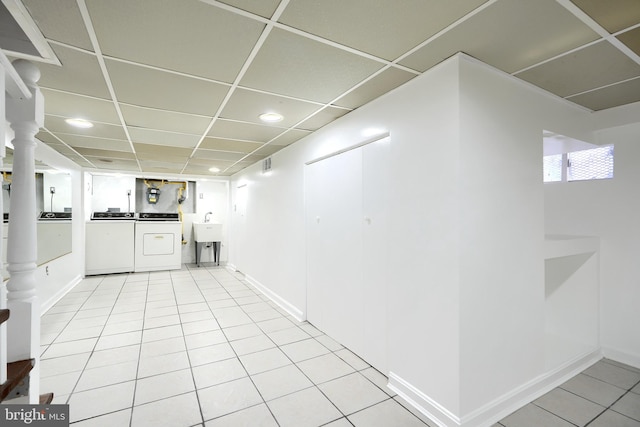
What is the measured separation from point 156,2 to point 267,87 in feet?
3.26

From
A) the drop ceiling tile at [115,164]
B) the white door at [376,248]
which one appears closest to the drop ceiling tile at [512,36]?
the white door at [376,248]

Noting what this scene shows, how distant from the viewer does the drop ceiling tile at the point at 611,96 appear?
2.25 m

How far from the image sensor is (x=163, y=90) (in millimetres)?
2361

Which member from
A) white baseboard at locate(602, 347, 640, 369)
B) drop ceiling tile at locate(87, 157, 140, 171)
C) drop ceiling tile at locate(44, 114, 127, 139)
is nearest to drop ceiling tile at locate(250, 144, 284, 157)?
drop ceiling tile at locate(44, 114, 127, 139)

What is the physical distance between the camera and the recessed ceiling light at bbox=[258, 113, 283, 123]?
2.92 metres

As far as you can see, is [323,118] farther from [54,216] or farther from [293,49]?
[54,216]

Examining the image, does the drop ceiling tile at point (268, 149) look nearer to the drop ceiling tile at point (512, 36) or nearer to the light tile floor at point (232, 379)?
the light tile floor at point (232, 379)

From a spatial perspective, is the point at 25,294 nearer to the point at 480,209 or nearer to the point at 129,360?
the point at 129,360

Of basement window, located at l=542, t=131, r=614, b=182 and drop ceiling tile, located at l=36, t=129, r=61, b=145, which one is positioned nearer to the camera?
basement window, located at l=542, t=131, r=614, b=182

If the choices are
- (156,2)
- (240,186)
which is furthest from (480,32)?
(240,186)

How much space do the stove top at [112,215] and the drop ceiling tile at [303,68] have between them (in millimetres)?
6115

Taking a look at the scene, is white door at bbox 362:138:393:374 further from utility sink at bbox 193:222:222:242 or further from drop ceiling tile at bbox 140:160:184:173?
utility sink at bbox 193:222:222:242

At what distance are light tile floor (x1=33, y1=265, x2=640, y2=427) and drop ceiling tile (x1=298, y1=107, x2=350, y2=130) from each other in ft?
7.99

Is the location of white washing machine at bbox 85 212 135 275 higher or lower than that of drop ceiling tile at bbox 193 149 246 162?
lower
